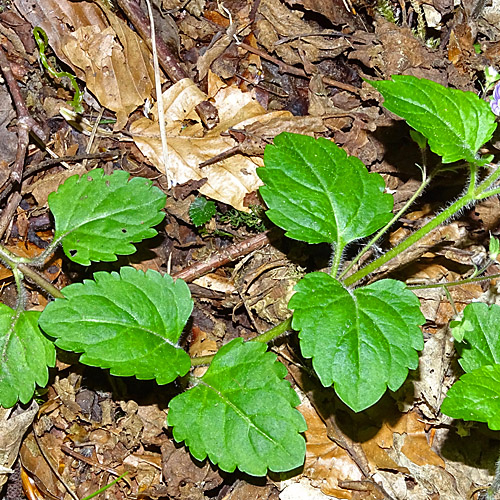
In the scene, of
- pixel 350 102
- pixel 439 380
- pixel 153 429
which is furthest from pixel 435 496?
pixel 350 102

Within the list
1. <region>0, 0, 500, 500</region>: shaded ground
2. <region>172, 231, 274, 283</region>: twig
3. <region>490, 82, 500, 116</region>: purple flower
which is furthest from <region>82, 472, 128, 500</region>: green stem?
<region>490, 82, 500, 116</region>: purple flower

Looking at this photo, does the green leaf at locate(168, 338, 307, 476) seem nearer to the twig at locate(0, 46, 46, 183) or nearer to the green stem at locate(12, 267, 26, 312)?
the green stem at locate(12, 267, 26, 312)

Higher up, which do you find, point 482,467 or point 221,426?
point 221,426

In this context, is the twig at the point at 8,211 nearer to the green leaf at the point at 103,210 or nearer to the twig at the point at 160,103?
the green leaf at the point at 103,210

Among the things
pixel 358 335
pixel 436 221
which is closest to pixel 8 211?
pixel 358 335

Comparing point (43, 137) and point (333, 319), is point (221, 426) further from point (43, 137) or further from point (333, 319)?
point (43, 137)
